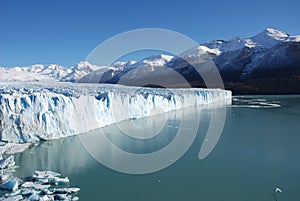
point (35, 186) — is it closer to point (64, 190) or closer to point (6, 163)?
point (64, 190)

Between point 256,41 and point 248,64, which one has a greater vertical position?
point 256,41

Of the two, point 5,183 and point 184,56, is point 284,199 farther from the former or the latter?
point 184,56

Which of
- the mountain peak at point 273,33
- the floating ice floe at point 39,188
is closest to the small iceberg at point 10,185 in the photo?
the floating ice floe at point 39,188

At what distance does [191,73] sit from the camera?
4353 centimetres

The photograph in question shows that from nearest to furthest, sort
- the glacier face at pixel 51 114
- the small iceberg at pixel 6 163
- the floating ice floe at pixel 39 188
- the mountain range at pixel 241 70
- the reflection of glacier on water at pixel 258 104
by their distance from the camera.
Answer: the floating ice floe at pixel 39 188, the small iceberg at pixel 6 163, the glacier face at pixel 51 114, the reflection of glacier on water at pixel 258 104, the mountain range at pixel 241 70

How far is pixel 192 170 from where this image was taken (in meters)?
4.35

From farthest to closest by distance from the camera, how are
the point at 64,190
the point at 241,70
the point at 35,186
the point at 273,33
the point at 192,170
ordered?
1. the point at 273,33
2. the point at 241,70
3. the point at 192,170
4. the point at 35,186
5. the point at 64,190

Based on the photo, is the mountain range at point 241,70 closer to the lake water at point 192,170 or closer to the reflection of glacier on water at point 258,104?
the reflection of glacier on water at point 258,104

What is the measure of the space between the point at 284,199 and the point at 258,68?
36.2 metres

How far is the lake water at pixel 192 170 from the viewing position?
3.44 meters

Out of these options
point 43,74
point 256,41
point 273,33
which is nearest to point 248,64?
point 256,41

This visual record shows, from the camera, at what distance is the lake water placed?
136 inches

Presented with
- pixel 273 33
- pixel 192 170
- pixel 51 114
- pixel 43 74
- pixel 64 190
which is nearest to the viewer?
pixel 64 190

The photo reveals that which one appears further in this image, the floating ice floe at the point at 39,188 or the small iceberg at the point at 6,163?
the small iceberg at the point at 6,163
